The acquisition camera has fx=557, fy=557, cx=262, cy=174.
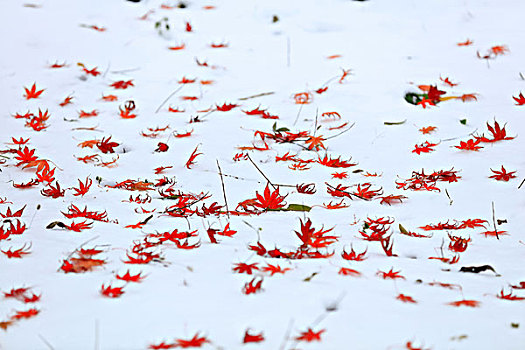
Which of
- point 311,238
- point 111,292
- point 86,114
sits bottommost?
point 86,114

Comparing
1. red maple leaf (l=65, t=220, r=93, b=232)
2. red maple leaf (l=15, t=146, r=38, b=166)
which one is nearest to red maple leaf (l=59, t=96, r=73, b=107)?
red maple leaf (l=15, t=146, r=38, b=166)

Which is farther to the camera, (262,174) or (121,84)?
(121,84)

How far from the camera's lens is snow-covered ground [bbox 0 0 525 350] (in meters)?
1.39

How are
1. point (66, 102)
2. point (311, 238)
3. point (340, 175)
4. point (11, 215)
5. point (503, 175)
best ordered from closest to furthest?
point (311, 238), point (11, 215), point (503, 175), point (340, 175), point (66, 102)

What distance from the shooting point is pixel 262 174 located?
2.55 meters

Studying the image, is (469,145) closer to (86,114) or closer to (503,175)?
(503,175)

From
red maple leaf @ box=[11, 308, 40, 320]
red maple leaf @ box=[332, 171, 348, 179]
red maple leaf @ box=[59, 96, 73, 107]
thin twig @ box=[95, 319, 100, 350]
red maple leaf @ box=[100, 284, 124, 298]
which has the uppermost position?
thin twig @ box=[95, 319, 100, 350]

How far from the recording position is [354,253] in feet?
5.73

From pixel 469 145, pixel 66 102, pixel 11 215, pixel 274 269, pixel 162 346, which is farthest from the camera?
pixel 66 102

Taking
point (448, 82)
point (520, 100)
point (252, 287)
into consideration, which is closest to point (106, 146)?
point (252, 287)

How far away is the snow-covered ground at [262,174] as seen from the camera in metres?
1.39

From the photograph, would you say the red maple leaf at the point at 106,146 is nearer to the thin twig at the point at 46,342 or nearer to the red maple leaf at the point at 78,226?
the red maple leaf at the point at 78,226

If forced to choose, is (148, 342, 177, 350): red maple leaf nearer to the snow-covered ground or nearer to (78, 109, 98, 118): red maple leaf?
the snow-covered ground

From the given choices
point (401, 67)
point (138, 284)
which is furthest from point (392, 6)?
point (138, 284)
